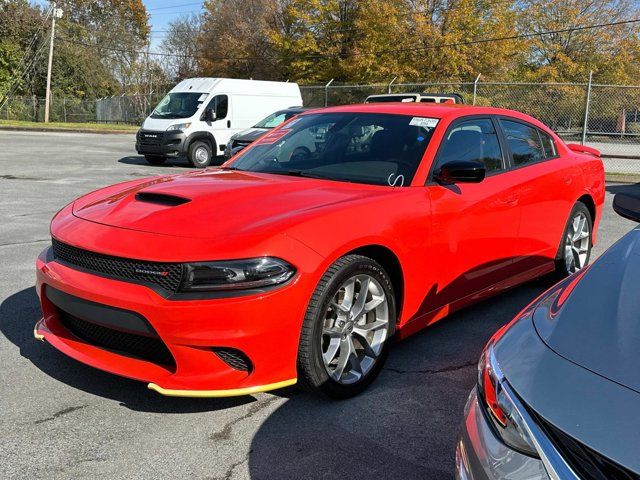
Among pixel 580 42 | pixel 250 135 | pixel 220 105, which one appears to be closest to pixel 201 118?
pixel 220 105

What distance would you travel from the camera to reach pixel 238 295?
8.98ft

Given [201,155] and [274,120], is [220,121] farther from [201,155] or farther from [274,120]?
[274,120]

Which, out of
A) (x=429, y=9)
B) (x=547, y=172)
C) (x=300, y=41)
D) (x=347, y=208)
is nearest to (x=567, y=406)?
(x=347, y=208)

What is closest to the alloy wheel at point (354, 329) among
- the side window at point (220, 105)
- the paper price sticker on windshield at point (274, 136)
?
the paper price sticker on windshield at point (274, 136)

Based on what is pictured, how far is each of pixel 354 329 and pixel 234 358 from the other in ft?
2.55

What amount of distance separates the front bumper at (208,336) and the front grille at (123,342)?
0.03m

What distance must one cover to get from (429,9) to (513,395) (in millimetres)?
35254

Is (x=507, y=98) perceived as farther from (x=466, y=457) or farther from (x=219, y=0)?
(x=219, y=0)

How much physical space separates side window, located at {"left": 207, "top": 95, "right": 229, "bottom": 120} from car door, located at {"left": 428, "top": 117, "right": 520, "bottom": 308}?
13.2 metres

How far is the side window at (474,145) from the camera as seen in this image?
4.10 metres

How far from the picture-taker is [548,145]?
17.4ft

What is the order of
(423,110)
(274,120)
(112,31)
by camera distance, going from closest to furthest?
(423,110)
(274,120)
(112,31)

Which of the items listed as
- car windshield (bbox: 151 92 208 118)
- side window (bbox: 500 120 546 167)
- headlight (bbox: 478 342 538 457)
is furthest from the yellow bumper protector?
car windshield (bbox: 151 92 208 118)

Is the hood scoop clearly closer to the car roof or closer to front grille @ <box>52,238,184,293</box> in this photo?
front grille @ <box>52,238,184,293</box>
